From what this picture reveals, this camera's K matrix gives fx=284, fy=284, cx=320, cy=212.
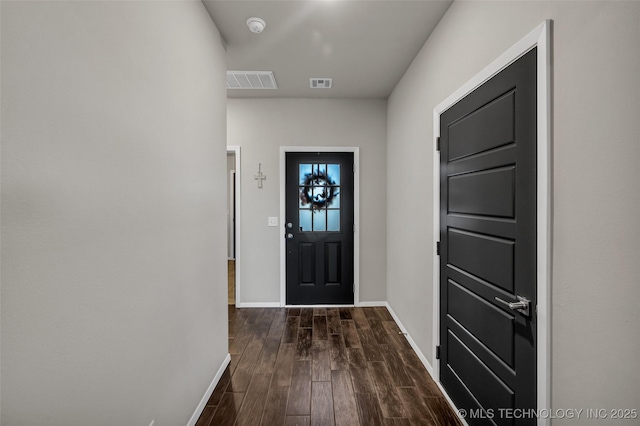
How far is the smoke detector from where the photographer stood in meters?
2.04

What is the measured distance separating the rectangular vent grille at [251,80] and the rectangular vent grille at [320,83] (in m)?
0.41

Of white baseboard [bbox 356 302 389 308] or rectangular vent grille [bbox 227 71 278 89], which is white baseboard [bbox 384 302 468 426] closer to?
white baseboard [bbox 356 302 389 308]

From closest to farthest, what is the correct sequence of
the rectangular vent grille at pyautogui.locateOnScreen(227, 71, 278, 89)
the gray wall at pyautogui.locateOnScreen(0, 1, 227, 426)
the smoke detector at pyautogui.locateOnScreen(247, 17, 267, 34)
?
the gray wall at pyautogui.locateOnScreen(0, 1, 227, 426)
the smoke detector at pyautogui.locateOnScreen(247, 17, 267, 34)
the rectangular vent grille at pyautogui.locateOnScreen(227, 71, 278, 89)

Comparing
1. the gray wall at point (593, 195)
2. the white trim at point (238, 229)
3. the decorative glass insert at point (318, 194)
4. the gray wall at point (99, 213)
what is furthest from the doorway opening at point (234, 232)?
the gray wall at point (593, 195)

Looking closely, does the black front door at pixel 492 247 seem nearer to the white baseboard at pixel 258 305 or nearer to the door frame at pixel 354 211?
the door frame at pixel 354 211

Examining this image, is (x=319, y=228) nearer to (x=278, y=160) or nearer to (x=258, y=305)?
(x=278, y=160)

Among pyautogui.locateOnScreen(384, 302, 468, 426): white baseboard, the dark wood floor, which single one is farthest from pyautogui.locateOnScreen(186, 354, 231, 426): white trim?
pyautogui.locateOnScreen(384, 302, 468, 426): white baseboard

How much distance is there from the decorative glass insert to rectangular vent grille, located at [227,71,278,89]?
102cm

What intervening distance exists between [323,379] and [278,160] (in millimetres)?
2476

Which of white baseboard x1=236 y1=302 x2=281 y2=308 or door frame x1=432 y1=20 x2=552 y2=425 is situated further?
white baseboard x1=236 y1=302 x2=281 y2=308

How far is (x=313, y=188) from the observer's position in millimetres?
3643

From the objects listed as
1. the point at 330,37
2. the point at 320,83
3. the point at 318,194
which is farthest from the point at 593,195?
the point at 318,194

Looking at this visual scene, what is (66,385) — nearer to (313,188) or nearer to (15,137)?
(15,137)

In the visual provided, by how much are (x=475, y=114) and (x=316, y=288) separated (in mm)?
2744
